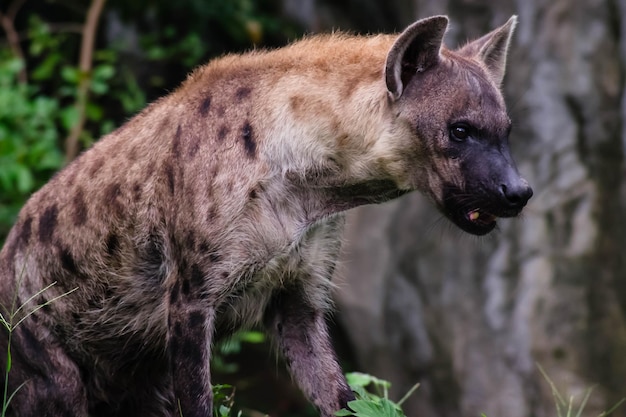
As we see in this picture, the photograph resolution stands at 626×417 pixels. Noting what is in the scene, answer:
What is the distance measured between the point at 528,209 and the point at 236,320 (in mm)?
3400

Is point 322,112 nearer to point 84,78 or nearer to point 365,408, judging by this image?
point 365,408

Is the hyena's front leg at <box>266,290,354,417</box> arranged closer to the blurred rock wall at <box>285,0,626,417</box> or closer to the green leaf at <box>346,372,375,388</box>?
the green leaf at <box>346,372,375,388</box>

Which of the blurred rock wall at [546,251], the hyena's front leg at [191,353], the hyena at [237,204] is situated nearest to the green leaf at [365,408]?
the hyena at [237,204]

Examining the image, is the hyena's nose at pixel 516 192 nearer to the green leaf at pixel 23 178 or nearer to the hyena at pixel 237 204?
the hyena at pixel 237 204

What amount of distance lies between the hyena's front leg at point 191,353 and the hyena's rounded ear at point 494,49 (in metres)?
1.42

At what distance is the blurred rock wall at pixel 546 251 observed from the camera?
7457 millimetres

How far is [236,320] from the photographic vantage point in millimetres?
4391

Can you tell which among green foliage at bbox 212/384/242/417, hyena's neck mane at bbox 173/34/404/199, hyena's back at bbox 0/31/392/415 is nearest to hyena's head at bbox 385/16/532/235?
hyena's neck mane at bbox 173/34/404/199

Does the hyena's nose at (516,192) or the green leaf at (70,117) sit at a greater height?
the hyena's nose at (516,192)

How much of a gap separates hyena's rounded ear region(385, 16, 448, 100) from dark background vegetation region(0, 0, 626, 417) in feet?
9.52

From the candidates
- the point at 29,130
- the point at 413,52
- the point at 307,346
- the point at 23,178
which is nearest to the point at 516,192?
the point at 413,52

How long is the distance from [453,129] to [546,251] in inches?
146

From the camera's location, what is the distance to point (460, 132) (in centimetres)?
403

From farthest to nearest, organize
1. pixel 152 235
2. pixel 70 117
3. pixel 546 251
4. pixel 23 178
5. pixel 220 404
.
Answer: pixel 70 117, pixel 546 251, pixel 23 178, pixel 220 404, pixel 152 235
